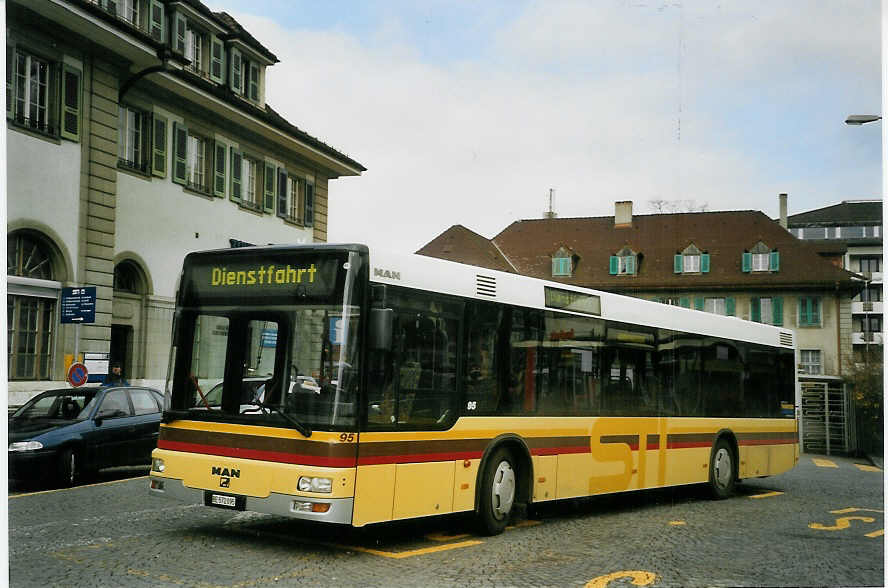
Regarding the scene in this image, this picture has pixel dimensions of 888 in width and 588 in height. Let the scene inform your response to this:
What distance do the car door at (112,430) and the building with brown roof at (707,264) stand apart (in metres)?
4.85

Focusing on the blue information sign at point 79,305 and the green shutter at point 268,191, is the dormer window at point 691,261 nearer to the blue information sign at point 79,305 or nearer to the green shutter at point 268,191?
the green shutter at point 268,191

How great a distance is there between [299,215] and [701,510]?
7.83m

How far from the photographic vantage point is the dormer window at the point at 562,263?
99.5 ft

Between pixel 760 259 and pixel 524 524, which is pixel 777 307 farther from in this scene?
pixel 524 524

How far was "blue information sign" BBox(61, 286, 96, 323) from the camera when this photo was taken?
14305 mm

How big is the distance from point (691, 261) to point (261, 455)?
17.8 meters

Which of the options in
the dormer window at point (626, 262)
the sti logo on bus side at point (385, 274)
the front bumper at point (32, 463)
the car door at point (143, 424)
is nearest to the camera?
the sti logo on bus side at point (385, 274)

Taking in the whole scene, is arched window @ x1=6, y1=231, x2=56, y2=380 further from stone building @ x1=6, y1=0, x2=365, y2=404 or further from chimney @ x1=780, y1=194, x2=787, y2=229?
chimney @ x1=780, y1=194, x2=787, y2=229

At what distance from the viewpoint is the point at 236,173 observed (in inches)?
634

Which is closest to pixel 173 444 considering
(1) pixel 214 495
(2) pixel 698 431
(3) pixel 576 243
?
(1) pixel 214 495

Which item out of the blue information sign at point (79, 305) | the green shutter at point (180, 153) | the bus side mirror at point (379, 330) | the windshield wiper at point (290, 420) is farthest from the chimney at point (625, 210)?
the windshield wiper at point (290, 420)

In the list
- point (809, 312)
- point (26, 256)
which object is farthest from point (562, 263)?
point (26, 256)

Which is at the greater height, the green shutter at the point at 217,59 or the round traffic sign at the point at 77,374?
the green shutter at the point at 217,59

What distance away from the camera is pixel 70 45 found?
47.2 feet
